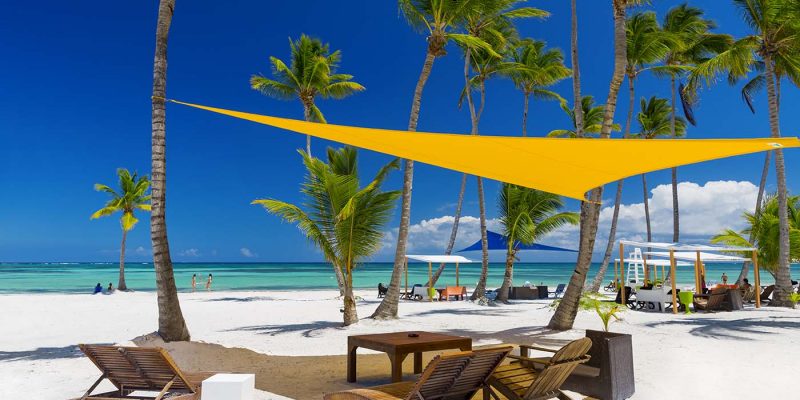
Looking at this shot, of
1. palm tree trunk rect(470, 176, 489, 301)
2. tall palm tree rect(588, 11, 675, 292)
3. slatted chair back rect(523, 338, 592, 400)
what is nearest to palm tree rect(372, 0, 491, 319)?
palm tree trunk rect(470, 176, 489, 301)

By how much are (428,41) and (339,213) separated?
4112mm

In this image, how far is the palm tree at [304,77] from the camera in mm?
18766

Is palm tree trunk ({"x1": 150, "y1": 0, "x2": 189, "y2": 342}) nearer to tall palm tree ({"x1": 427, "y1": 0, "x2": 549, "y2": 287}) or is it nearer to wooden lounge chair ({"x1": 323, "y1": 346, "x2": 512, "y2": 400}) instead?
wooden lounge chair ({"x1": 323, "y1": 346, "x2": 512, "y2": 400})

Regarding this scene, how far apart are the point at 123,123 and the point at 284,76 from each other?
2080 inches

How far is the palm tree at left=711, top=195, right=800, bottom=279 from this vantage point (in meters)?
15.9

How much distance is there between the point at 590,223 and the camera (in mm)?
8688

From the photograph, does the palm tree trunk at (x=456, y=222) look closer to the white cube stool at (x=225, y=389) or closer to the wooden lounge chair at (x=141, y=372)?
the wooden lounge chair at (x=141, y=372)

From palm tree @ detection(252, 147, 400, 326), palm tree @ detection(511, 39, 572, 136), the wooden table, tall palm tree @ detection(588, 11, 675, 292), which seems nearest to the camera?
the wooden table

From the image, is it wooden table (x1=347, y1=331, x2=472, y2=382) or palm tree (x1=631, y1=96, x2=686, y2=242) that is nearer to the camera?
wooden table (x1=347, y1=331, x2=472, y2=382)

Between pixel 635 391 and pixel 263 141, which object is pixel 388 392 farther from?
pixel 263 141

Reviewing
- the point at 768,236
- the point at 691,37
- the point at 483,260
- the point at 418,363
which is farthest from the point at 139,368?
the point at 691,37

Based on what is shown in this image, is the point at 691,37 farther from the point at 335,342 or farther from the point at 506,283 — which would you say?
the point at 335,342

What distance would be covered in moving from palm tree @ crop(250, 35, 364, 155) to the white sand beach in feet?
27.2

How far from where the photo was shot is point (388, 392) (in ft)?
11.6
